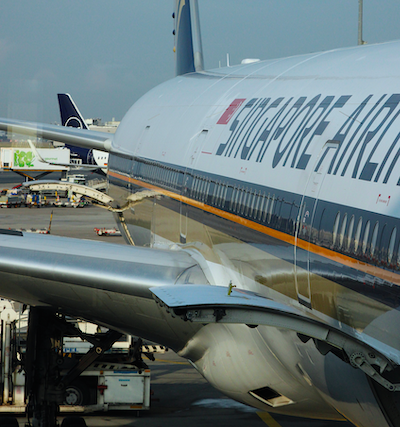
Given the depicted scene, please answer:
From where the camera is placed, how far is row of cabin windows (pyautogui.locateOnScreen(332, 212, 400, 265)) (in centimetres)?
465

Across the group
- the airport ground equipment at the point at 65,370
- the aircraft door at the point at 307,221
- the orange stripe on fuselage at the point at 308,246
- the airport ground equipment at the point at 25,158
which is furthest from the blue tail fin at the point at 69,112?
the aircraft door at the point at 307,221

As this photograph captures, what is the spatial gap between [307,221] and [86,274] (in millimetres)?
3313

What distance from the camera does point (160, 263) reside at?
8.34m

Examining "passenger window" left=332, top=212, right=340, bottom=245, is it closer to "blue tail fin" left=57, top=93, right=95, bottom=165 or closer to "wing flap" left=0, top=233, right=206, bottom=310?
"wing flap" left=0, top=233, right=206, bottom=310

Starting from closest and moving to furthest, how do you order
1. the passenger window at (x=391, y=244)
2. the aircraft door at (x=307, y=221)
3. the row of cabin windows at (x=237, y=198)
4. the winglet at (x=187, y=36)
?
the passenger window at (x=391, y=244), the aircraft door at (x=307, y=221), the row of cabin windows at (x=237, y=198), the winglet at (x=187, y=36)

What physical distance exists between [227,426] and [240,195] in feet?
17.7

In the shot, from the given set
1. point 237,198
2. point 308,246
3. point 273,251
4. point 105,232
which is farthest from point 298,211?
point 105,232

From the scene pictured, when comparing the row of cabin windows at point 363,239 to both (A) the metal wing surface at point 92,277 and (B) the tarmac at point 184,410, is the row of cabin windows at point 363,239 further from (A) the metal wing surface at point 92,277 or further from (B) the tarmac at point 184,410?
(B) the tarmac at point 184,410

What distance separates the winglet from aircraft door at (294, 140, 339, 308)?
10201 millimetres

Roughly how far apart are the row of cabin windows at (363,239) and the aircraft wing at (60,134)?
12.1m

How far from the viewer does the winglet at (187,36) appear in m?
15.8

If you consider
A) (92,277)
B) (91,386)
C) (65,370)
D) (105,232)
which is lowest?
(105,232)

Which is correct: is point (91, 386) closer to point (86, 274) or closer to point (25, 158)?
point (86, 274)

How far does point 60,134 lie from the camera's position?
17531 mm
